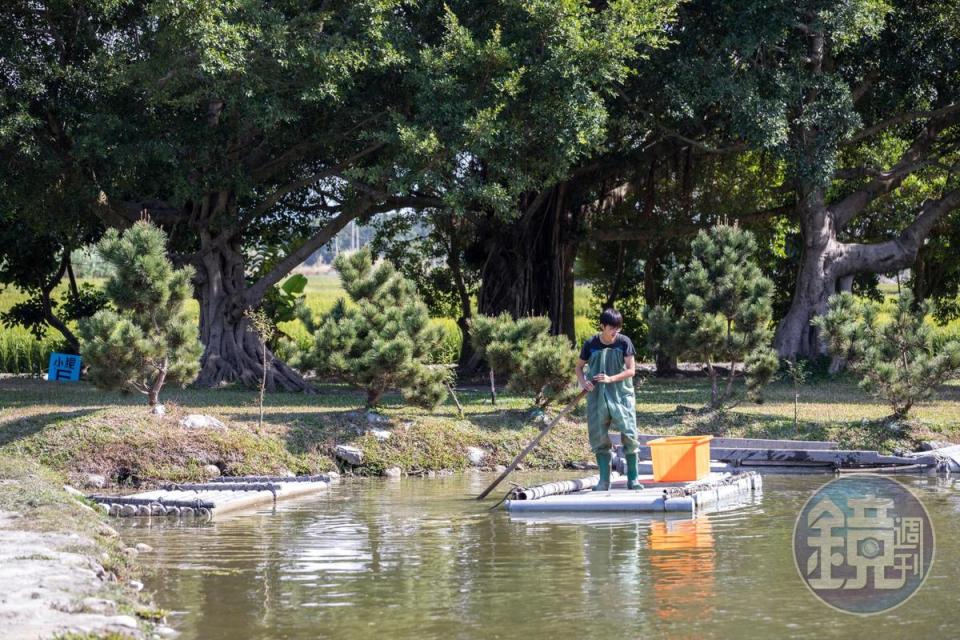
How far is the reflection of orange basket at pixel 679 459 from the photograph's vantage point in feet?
44.9

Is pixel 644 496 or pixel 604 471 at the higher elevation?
pixel 604 471

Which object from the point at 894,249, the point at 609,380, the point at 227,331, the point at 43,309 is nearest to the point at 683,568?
the point at 609,380

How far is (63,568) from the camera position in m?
8.59

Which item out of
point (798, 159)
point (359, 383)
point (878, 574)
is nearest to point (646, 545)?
point (878, 574)

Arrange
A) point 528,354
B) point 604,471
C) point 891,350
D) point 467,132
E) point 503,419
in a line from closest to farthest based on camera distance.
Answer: point 604,471 → point 891,350 → point 528,354 → point 503,419 → point 467,132

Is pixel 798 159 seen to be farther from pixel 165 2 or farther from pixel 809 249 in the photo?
pixel 165 2

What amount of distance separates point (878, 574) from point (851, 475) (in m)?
6.45

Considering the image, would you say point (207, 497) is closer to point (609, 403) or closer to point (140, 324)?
point (140, 324)

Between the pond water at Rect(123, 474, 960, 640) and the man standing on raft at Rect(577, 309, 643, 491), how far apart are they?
0.98 meters

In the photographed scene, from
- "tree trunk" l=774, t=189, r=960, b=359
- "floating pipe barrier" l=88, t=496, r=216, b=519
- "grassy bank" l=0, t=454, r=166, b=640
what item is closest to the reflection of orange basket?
"floating pipe barrier" l=88, t=496, r=216, b=519

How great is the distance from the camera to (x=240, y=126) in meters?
22.6

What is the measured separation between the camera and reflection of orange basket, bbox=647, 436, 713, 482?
1368 centimetres

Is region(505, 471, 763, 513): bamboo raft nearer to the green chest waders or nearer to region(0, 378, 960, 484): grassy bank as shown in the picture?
the green chest waders

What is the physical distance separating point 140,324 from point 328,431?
2.74m
